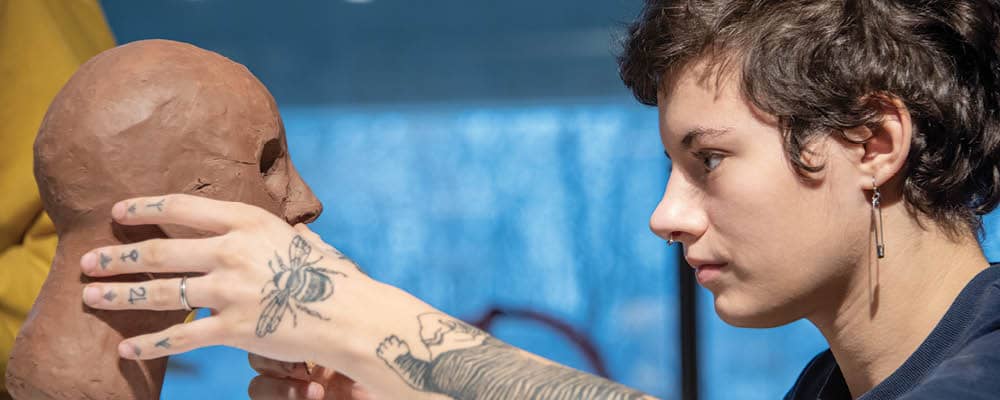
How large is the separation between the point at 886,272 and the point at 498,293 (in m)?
1.36

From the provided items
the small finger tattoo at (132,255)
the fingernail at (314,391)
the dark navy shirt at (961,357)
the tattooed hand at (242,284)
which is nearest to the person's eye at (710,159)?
the dark navy shirt at (961,357)

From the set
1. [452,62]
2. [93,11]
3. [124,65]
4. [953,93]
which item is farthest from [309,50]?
[953,93]

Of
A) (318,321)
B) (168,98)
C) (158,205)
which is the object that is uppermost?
(168,98)

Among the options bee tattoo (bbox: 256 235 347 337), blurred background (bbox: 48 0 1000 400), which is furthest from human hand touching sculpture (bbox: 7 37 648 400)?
blurred background (bbox: 48 0 1000 400)

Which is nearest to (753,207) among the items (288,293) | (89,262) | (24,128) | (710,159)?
(710,159)

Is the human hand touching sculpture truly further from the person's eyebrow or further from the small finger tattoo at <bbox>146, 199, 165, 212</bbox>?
the person's eyebrow

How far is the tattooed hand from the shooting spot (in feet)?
3.04

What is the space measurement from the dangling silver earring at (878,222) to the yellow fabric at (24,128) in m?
1.24

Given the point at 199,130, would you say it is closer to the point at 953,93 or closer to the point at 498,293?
the point at 953,93

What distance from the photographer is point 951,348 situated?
105cm

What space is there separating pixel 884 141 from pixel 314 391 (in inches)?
30.7

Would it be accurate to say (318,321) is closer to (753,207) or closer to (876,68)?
(753,207)

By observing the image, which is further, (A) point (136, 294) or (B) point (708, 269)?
(B) point (708, 269)

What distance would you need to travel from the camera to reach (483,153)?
95.0 inches
